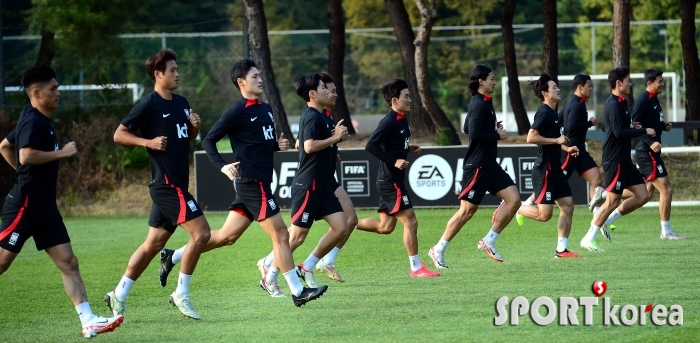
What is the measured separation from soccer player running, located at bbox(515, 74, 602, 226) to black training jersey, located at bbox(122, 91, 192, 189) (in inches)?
260

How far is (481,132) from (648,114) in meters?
3.84

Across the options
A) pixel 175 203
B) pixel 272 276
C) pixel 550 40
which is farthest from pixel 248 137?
pixel 550 40

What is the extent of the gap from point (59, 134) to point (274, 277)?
52.9 feet

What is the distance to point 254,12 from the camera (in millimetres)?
24812

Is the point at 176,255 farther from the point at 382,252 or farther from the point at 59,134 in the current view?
the point at 59,134

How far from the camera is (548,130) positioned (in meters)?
13.6

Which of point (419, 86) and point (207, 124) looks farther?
point (207, 124)

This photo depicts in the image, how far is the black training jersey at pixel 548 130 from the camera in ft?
44.4

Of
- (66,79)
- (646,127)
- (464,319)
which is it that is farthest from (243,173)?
(66,79)

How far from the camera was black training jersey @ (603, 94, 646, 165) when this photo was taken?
14094mm

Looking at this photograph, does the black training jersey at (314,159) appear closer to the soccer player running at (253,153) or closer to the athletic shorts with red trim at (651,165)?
the soccer player running at (253,153)

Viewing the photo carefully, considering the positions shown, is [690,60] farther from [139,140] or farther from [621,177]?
[139,140]

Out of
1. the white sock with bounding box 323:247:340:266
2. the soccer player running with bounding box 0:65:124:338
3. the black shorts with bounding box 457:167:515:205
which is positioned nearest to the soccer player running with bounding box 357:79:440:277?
the white sock with bounding box 323:247:340:266

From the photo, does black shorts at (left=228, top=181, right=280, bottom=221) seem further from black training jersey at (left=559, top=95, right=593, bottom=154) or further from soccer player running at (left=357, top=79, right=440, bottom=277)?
black training jersey at (left=559, top=95, right=593, bottom=154)
